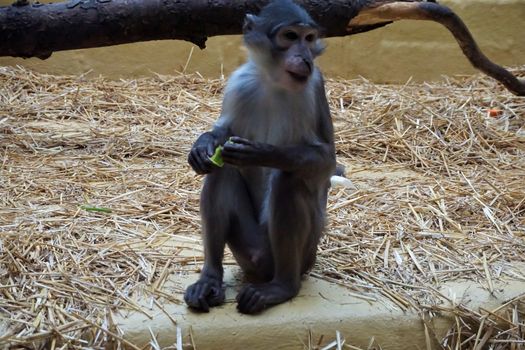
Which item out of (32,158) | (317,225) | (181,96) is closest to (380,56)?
(181,96)

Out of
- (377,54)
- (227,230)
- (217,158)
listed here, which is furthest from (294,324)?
(377,54)

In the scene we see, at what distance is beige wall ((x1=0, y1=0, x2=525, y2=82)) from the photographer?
9039 millimetres

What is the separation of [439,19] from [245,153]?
2.92 m

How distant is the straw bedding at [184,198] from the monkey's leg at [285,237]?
356mm

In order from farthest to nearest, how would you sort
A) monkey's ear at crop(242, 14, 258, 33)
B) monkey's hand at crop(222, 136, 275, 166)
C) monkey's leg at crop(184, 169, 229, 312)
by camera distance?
monkey's ear at crop(242, 14, 258, 33), monkey's leg at crop(184, 169, 229, 312), monkey's hand at crop(222, 136, 275, 166)

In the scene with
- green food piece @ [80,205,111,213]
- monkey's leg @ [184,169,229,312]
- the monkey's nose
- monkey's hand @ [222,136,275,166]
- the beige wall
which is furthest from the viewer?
Answer: the beige wall

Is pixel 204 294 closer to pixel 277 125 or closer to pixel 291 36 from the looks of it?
pixel 277 125

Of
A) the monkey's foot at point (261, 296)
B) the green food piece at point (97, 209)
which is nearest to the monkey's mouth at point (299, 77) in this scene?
the monkey's foot at point (261, 296)

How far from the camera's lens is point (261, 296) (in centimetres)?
377

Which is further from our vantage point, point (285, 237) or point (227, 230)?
point (227, 230)

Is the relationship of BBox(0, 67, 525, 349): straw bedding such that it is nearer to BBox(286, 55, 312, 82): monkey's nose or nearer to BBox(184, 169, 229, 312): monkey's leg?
BBox(184, 169, 229, 312): monkey's leg

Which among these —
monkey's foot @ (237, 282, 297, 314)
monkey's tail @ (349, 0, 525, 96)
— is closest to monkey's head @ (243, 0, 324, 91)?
monkey's foot @ (237, 282, 297, 314)

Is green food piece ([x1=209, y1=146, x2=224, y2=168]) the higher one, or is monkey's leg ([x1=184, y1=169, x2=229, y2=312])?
green food piece ([x1=209, y1=146, x2=224, y2=168])

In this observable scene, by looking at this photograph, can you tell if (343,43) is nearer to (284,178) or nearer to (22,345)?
(284,178)
